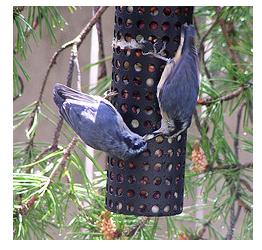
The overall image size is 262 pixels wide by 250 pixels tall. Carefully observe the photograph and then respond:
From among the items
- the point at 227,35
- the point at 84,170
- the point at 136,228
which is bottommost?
the point at 136,228

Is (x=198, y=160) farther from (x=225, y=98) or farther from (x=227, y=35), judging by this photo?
(x=227, y=35)

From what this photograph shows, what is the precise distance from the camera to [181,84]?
0.86 meters

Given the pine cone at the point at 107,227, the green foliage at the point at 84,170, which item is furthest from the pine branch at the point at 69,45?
the pine cone at the point at 107,227

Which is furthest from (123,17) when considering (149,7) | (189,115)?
(189,115)

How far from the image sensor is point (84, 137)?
2.93 feet

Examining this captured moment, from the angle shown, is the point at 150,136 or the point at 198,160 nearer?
the point at 150,136

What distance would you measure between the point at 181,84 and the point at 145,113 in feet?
0.30

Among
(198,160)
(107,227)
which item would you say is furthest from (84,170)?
(198,160)

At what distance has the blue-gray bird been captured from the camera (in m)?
0.88

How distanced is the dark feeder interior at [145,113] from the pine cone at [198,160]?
34 cm

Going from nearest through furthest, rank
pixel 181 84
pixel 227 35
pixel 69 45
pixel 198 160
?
pixel 181 84
pixel 69 45
pixel 198 160
pixel 227 35

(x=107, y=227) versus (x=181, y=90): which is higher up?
(x=181, y=90)
